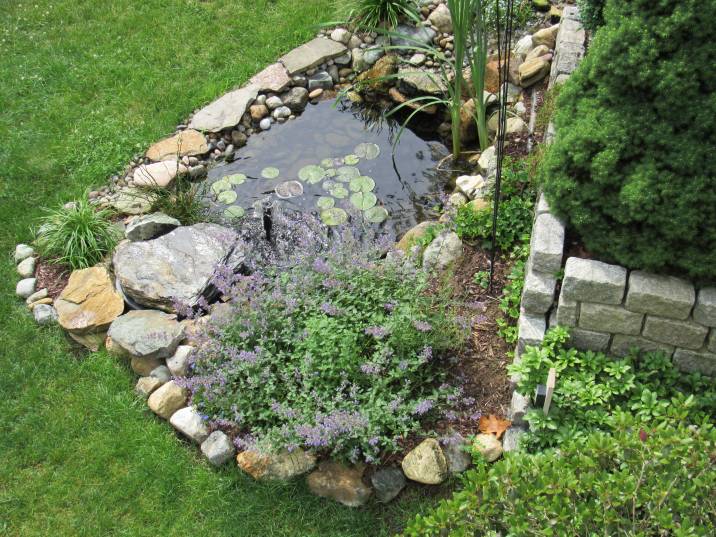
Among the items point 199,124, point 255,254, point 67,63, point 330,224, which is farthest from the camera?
point 67,63

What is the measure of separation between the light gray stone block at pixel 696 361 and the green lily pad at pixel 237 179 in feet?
11.4

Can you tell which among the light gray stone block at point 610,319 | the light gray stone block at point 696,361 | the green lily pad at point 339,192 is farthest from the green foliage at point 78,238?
the light gray stone block at point 696,361

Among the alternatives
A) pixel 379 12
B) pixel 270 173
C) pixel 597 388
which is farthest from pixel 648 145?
pixel 379 12

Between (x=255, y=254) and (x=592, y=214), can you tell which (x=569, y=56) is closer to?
(x=592, y=214)

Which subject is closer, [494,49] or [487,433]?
[487,433]

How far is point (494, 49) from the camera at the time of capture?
237 inches

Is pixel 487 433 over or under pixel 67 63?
under

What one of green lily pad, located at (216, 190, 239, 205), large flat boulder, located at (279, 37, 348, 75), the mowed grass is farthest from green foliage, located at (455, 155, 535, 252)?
large flat boulder, located at (279, 37, 348, 75)

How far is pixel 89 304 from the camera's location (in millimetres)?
4309

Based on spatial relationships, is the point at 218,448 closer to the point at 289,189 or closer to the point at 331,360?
the point at 331,360

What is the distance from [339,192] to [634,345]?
2.66 m

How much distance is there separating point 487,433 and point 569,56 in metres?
2.82

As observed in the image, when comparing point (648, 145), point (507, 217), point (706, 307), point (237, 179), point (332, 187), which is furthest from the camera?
point (237, 179)

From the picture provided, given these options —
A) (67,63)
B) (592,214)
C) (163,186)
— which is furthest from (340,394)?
(67,63)
